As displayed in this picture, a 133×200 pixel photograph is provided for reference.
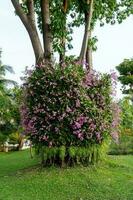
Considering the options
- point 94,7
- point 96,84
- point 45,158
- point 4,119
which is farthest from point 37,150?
point 4,119

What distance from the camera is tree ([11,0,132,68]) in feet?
43.5

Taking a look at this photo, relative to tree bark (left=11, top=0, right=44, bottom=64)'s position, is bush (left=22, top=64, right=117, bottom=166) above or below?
below

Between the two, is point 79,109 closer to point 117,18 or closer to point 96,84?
point 96,84

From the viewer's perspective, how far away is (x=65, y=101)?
1173 cm

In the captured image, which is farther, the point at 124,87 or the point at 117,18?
the point at 124,87

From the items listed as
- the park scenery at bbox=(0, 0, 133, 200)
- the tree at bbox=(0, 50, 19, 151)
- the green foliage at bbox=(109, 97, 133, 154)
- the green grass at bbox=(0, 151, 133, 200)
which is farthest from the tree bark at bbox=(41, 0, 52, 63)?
the tree at bbox=(0, 50, 19, 151)

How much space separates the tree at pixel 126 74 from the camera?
32406mm

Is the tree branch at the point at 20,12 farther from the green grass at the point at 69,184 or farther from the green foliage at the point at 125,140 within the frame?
the green foliage at the point at 125,140

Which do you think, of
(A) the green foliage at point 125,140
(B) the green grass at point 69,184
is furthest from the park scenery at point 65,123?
(A) the green foliage at point 125,140

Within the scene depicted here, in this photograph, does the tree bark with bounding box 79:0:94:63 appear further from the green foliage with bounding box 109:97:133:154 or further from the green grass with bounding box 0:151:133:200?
the green foliage with bounding box 109:97:133:154

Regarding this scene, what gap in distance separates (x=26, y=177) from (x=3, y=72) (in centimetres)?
2090

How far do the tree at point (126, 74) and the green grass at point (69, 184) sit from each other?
20313 mm

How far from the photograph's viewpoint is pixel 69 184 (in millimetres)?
10469

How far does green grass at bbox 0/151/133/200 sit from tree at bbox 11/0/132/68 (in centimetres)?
263
